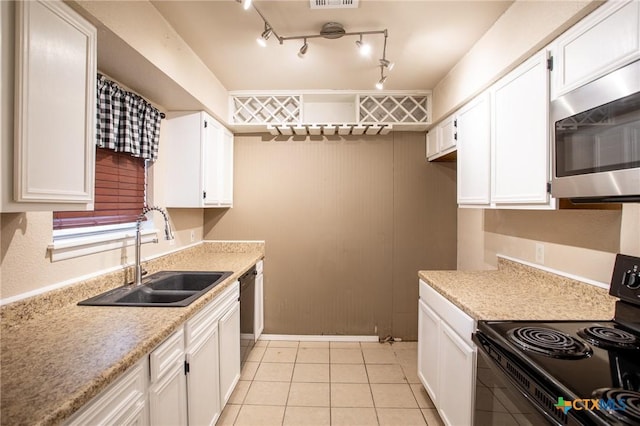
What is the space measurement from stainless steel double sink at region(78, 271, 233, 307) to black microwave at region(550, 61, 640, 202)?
1.84 meters

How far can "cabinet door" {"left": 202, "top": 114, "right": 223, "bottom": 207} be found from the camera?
2.40m

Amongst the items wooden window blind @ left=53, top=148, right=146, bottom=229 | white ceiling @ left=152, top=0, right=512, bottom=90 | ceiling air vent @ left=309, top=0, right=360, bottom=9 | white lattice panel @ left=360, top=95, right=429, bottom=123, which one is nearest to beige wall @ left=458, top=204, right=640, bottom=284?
white lattice panel @ left=360, top=95, right=429, bottom=123

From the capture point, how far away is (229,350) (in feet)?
6.35

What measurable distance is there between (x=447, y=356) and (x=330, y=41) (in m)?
2.14

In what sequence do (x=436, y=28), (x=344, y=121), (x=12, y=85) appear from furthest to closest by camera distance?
(x=344, y=121) < (x=436, y=28) < (x=12, y=85)

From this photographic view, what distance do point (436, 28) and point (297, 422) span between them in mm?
2722

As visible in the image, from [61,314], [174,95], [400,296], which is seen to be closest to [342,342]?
[400,296]

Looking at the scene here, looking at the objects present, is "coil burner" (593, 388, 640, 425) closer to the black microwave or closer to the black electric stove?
the black electric stove

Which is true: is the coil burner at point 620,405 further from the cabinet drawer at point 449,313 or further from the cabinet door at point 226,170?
the cabinet door at point 226,170

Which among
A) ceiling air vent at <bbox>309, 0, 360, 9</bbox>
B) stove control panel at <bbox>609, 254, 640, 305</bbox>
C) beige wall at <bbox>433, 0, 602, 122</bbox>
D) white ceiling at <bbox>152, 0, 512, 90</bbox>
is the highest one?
white ceiling at <bbox>152, 0, 512, 90</bbox>

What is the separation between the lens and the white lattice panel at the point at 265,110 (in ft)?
9.23

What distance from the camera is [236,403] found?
2.04 metres

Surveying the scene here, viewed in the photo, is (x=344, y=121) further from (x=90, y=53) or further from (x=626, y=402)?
(x=626, y=402)

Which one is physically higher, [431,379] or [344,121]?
→ [344,121]
